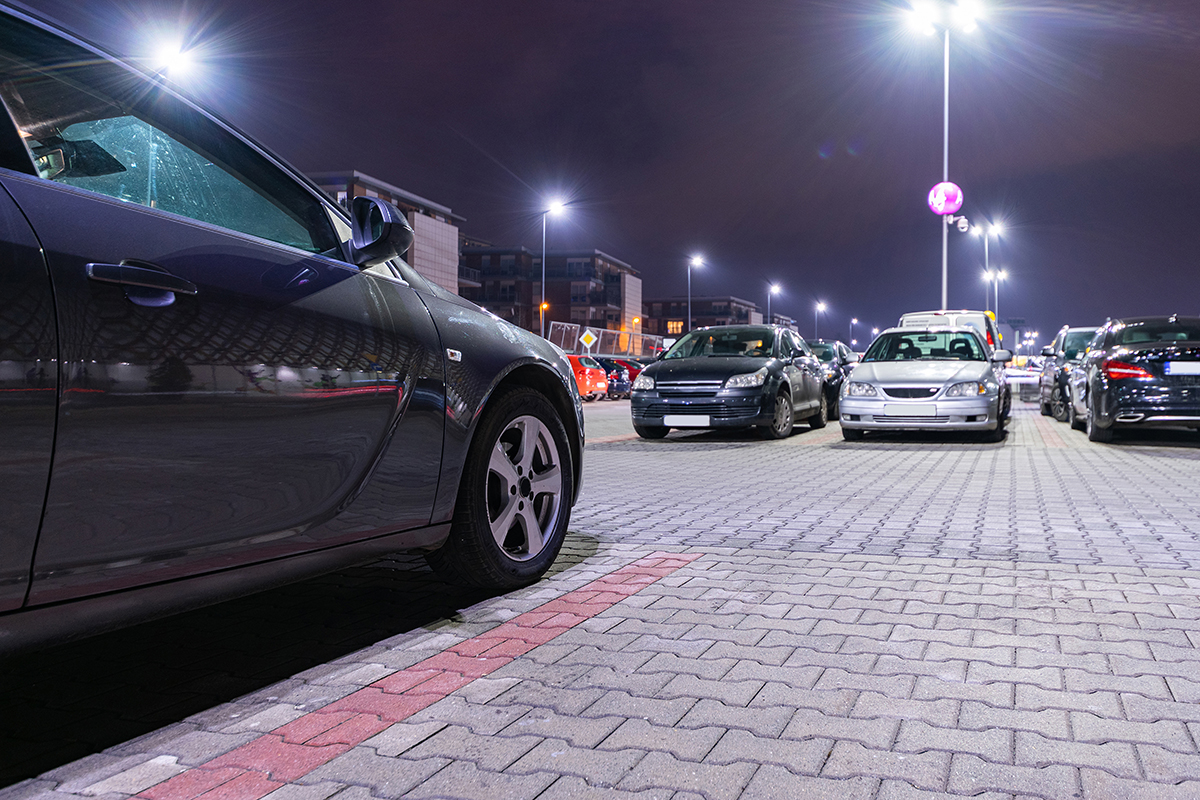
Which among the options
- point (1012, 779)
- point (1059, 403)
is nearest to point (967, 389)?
point (1059, 403)

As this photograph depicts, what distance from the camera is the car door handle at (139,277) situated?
2209mm

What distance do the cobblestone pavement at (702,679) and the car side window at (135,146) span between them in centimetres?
143

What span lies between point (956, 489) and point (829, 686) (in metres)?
5.41

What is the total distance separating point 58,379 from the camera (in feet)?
6.70

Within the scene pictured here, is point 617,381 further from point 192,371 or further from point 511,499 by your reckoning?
point 192,371

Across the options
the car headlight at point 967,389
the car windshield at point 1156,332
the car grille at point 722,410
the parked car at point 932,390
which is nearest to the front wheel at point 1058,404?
the car windshield at point 1156,332

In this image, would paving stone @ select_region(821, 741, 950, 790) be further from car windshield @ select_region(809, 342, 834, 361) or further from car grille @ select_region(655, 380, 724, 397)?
car windshield @ select_region(809, 342, 834, 361)

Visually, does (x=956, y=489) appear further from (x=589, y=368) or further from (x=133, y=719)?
(x=589, y=368)

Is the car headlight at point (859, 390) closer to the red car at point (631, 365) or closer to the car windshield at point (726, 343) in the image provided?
the car windshield at point (726, 343)

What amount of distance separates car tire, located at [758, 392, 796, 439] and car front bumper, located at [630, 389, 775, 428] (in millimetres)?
282

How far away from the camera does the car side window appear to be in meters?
2.40

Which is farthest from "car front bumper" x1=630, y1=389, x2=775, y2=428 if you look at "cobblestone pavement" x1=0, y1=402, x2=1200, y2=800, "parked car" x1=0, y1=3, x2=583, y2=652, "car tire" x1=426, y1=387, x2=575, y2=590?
"parked car" x1=0, y1=3, x2=583, y2=652

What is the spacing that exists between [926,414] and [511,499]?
9.19m

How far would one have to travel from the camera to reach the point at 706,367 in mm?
12766
